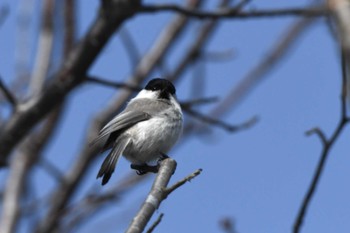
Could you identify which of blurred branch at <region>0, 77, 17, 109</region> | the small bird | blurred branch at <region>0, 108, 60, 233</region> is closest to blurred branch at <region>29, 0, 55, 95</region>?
blurred branch at <region>0, 108, 60, 233</region>

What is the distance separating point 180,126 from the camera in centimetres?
361

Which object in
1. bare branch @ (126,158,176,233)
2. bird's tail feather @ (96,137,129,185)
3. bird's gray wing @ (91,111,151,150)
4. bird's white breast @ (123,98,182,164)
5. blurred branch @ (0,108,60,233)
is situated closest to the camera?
bare branch @ (126,158,176,233)

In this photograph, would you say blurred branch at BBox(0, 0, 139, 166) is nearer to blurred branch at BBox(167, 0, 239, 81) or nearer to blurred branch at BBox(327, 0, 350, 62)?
blurred branch at BBox(167, 0, 239, 81)

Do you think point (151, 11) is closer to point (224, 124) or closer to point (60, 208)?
point (224, 124)

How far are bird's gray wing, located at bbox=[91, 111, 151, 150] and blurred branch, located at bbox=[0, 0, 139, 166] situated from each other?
527 mm

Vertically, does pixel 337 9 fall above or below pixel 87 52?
below

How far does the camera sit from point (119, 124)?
3.41 meters

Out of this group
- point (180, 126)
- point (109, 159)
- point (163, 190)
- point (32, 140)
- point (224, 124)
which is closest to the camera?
point (163, 190)

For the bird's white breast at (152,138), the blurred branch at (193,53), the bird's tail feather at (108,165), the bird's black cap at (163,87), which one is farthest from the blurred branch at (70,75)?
the blurred branch at (193,53)

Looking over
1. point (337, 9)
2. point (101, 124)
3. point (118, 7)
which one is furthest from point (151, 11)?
point (337, 9)

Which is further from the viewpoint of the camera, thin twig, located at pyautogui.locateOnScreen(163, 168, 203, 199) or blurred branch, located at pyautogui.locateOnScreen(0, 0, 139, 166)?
blurred branch, located at pyautogui.locateOnScreen(0, 0, 139, 166)

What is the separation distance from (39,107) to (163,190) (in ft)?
7.47

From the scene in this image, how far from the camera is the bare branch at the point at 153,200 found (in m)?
1.69

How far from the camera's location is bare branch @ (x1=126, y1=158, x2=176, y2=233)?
1.69 metres
